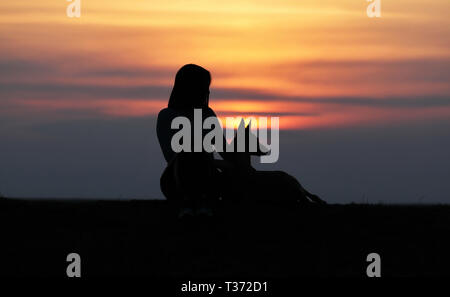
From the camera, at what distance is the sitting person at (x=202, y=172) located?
58.9 feet

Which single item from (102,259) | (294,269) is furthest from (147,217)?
(294,269)

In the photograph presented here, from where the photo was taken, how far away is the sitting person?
1794 cm

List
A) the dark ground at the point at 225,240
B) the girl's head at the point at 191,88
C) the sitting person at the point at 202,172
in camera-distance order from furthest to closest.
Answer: the girl's head at the point at 191,88 → the sitting person at the point at 202,172 → the dark ground at the point at 225,240

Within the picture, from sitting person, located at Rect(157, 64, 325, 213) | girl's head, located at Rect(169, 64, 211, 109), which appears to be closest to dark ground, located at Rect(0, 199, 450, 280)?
sitting person, located at Rect(157, 64, 325, 213)

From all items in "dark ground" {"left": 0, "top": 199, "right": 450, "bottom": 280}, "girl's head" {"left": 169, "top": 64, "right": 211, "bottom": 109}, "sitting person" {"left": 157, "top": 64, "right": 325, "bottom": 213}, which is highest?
"girl's head" {"left": 169, "top": 64, "right": 211, "bottom": 109}

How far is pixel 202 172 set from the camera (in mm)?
17922

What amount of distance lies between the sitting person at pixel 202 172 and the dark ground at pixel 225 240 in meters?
0.28

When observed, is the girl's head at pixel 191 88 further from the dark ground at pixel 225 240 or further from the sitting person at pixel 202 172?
the dark ground at pixel 225 240

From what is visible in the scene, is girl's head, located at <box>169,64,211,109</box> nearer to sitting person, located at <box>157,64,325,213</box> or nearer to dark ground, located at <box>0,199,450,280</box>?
sitting person, located at <box>157,64,325,213</box>

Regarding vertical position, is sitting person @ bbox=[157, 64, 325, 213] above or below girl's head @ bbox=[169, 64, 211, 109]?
below

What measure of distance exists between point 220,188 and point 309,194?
1690mm

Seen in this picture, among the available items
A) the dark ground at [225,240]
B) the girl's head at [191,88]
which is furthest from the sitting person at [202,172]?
the dark ground at [225,240]

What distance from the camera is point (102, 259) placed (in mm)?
16609
